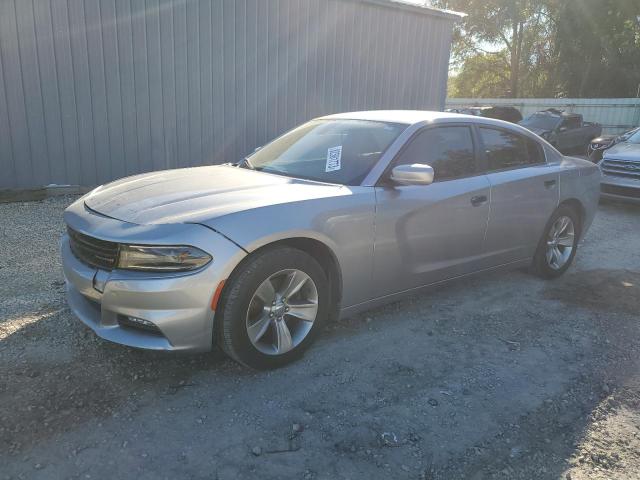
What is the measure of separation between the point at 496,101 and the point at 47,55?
2450cm

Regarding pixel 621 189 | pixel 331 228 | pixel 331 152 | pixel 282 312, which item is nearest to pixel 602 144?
pixel 621 189

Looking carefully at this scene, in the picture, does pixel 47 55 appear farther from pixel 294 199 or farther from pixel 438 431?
pixel 438 431

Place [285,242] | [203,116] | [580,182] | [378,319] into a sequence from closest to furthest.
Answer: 1. [285,242]
2. [378,319]
3. [580,182]
4. [203,116]

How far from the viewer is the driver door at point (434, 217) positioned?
140 inches

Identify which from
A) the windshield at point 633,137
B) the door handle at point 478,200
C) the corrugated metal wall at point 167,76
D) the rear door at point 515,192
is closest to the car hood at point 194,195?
the door handle at point 478,200

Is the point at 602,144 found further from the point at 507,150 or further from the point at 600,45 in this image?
the point at 600,45

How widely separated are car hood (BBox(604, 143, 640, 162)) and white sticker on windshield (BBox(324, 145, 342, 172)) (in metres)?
6.88

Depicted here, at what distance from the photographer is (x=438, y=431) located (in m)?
2.68

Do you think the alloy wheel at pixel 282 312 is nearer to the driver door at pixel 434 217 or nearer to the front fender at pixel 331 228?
the front fender at pixel 331 228

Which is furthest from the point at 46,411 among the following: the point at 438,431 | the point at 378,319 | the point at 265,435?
the point at 378,319

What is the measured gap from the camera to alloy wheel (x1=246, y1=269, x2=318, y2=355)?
9.94 feet

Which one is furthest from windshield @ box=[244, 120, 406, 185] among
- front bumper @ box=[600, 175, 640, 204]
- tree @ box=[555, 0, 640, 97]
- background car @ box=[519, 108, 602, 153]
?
tree @ box=[555, 0, 640, 97]

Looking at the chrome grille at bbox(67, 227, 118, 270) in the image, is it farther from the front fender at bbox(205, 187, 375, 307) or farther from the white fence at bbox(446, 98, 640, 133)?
the white fence at bbox(446, 98, 640, 133)

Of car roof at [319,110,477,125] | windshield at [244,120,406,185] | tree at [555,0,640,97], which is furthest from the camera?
tree at [555,0,640,97]
